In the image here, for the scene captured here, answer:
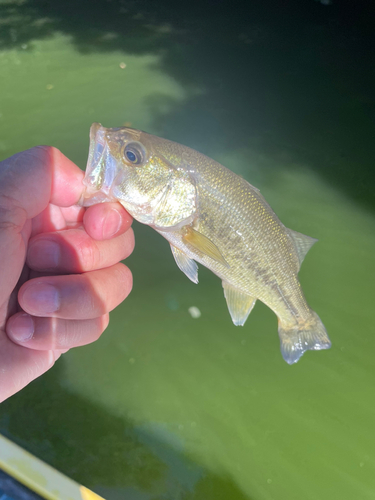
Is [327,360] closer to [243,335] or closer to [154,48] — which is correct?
[243,335]

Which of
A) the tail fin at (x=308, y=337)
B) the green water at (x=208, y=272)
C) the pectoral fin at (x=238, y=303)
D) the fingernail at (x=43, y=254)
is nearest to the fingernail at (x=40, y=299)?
the fingernail at (x=43, y=254)

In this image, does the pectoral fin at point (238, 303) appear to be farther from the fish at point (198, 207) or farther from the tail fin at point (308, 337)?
the tail fin at point (308, 337)

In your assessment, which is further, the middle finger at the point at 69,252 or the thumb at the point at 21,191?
the middle finger at the point at 69,252

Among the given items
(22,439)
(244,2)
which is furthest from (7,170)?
(244,2)

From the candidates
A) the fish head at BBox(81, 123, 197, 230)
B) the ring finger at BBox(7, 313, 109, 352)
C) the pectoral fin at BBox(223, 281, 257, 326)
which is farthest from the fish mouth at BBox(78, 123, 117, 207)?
the pectoral fin at BBox(223, 281, 257, 326)

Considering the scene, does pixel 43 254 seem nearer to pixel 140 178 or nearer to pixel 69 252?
pixel 69 252

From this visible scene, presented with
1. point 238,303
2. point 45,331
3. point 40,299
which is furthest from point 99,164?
point 238,303

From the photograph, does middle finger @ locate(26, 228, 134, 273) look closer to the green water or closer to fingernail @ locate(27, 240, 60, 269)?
fingernail @ locate(27, 240, 60, 269)
